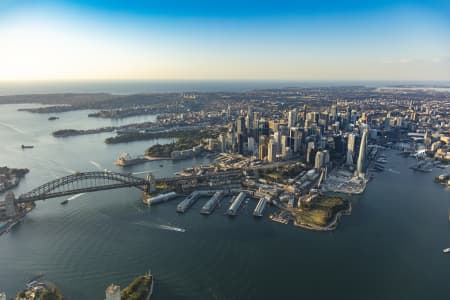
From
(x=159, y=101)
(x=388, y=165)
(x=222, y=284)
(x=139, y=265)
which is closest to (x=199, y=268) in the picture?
(x=222, y=284)

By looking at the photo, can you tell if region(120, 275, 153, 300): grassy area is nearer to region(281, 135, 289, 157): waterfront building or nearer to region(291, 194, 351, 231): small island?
region(291, 194, 351, 231): small island

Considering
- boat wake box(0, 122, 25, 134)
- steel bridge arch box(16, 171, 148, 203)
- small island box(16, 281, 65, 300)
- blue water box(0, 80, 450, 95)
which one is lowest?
small island box(16, 281, 65, 300)

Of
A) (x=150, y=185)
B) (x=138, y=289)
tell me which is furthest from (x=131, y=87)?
(x=138, y=289)

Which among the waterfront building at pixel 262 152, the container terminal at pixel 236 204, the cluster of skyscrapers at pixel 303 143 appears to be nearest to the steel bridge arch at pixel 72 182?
the container terminal at pixel 236 204

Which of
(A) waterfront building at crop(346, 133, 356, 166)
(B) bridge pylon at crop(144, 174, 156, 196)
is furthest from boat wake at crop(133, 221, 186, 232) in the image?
(A) waterfront building at crop(346, 133, 356, 166)

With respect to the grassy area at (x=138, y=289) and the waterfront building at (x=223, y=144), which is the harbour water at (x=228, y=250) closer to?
the grassy area at (x=138, y=289)

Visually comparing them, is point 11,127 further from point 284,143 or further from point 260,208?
point 260,208
